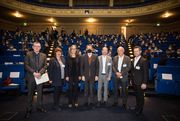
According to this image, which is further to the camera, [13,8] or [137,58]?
[13,8]

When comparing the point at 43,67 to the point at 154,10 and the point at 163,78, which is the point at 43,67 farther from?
the point at 154,10

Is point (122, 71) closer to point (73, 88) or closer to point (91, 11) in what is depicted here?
point (73, 88)

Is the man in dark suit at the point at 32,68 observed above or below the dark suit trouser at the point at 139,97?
above

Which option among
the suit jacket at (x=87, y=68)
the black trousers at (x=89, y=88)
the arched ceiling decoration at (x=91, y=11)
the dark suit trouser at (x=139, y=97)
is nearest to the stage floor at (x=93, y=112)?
the dark suit trouser at (x=139, y=97)

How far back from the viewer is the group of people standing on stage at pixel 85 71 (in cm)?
364

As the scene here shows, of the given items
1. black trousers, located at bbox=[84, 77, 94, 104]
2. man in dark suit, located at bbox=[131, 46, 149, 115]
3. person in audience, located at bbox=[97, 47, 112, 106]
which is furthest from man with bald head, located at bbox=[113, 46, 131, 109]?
black trousers, located at bbox=[84, 77, 94, 104]

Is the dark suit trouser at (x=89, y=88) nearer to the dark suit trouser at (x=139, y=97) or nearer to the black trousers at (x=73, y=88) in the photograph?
the black trousers at (x=73, y=88)

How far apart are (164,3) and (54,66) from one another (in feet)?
42.3

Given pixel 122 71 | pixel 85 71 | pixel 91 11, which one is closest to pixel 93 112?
pixel 85 71

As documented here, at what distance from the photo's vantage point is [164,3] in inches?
536

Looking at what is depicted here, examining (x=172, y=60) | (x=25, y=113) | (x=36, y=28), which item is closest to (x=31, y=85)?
(x=25, y=113)

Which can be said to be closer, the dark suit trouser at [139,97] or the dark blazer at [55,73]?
the dark suit trouser at [139,97]

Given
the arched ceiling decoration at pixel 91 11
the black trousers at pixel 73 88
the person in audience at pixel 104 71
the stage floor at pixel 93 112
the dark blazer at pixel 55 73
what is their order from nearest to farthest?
the stage floor at pixel 93 112
the dark blazer at pixel 55 73
the black trousers at pixel 73 88
the person in audience at pixel 104 71
the arched ceiling decoration at pixel 91 11

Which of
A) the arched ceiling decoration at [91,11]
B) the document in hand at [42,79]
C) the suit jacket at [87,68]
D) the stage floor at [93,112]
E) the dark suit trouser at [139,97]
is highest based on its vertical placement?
the arched ceiling decoration at [91,11]
